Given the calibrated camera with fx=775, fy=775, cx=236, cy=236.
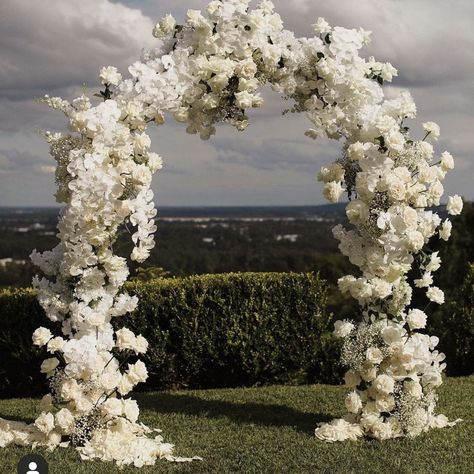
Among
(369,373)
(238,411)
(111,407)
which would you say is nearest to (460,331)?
(238,411)

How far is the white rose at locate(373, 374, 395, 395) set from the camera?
6395 millimetres

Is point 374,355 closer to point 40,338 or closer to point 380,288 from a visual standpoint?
point 380,288

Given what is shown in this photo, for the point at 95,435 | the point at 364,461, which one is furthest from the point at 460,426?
the point at 95,435

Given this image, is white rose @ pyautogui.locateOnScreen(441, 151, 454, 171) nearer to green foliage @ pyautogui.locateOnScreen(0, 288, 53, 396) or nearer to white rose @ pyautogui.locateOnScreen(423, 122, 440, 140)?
white rose @ pyautogui.locateOnScreen(423, 122, 440, 140)

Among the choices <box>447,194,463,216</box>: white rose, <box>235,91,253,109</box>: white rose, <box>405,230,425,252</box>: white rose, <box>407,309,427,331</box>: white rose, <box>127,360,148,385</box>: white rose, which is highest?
<box>235,91,253,109</box>: white rose

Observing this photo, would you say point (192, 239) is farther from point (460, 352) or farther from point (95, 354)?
point (95, 354)

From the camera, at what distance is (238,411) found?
768 cm

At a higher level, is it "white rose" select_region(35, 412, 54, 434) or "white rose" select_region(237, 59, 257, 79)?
"white rose" select_region(237, 59, 257, 79)

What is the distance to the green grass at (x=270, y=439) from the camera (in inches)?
228

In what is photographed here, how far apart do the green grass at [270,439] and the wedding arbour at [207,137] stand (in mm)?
233

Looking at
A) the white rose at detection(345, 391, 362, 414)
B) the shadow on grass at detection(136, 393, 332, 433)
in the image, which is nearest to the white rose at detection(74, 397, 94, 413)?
the shadow on grass at detection(136, 393, 332, 433)

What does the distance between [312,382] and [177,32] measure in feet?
16.3

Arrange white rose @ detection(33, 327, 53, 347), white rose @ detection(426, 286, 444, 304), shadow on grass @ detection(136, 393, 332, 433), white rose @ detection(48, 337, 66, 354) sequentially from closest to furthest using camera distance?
white rose @ detection(48, 337, 66, 354), white rose @ detection(33, 327, 53, 347), white rose @ detection(426, 286, 444, 304), shadow on grass @ detection(136, 393, 332, 433)

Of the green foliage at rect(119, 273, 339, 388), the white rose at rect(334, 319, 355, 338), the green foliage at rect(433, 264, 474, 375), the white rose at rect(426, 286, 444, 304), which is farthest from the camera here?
the green foliage at rect(433, 264, 474, 375)
